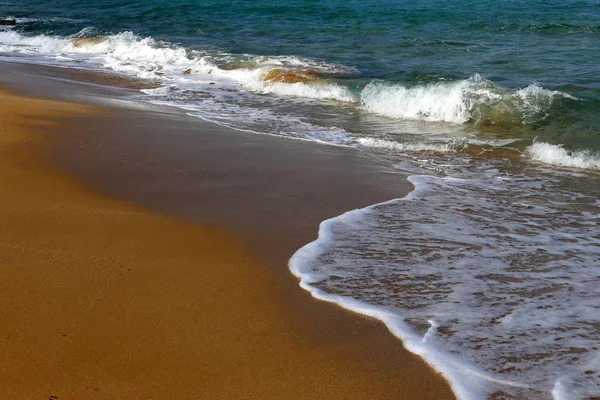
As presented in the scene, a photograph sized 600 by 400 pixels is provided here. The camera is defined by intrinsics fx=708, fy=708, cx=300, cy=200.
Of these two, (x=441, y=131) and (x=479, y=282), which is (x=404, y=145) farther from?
(x=479, y=282)

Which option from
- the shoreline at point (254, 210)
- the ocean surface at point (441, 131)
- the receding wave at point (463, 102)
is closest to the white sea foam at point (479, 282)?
the ocean surface at point (441, 131)

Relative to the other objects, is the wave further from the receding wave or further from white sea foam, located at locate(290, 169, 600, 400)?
white sea foam, located at locate(290, 169, 600, 400)

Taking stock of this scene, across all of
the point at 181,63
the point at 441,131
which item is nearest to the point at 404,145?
the point at 441,131

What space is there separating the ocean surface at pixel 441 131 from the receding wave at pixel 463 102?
32mm

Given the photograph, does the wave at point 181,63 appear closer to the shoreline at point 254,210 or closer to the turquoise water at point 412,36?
the turquoise water at point 412,36

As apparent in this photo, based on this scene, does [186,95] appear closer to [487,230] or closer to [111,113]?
[111,113]

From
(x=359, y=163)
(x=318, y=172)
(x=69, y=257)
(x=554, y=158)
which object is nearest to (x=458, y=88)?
(x=554, y=158)

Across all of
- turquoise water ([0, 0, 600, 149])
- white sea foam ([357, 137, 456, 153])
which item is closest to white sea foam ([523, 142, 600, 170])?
turquoise water ([0, 0, 600, 149])

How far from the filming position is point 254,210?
5523 millimetres

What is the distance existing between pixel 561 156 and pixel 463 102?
2721mm

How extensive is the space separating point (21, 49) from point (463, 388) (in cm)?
1893

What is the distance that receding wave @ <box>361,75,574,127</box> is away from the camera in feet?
34.0

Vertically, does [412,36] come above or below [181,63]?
above

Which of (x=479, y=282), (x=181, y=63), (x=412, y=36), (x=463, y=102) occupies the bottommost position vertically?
(x=479, y=282)
